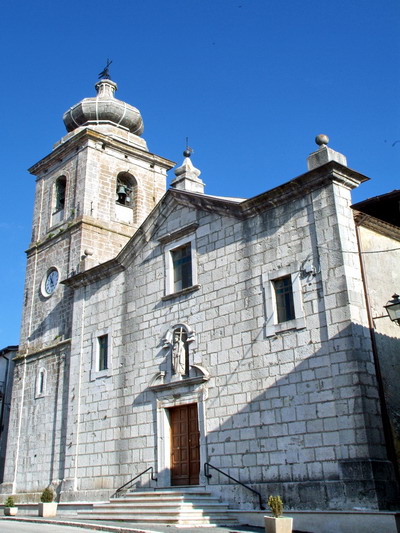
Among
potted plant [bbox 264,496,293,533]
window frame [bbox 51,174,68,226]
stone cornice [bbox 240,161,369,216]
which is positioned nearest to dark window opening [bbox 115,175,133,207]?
window frame [bbox 51,174,68,226]

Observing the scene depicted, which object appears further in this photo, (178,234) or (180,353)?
(178,234)

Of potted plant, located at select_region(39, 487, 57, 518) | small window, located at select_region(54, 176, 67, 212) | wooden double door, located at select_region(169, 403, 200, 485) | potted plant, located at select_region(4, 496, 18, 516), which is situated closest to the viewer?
wooden double door, located at select_region(169, 403, 200, 485)

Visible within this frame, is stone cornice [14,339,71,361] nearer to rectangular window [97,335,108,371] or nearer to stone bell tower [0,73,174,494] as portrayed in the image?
stone bell tower [0,73,174,494]

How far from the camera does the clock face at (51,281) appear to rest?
22.9 metres

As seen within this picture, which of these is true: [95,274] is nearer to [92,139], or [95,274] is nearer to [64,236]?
[64,236]

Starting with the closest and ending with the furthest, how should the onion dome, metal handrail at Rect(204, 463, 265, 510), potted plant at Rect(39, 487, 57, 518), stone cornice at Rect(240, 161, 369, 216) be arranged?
metal handrail at Rect(204, 463, 265, 510)
stone cornice at Rect(240, 161, 369, 216)
potted plant at Rect(39, 487, 57, 518)
the onion dome

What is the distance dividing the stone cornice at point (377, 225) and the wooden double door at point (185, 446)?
20.0ft

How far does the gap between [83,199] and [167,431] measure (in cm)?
1025

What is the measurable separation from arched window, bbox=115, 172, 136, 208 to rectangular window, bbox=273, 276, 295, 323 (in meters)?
11.4

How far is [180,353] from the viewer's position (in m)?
16.2

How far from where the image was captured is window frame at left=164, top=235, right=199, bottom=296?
A: 655 inches

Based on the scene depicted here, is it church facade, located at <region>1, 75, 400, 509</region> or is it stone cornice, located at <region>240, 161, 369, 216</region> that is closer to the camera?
church facade, located at <region>1, 75, 400, 509</region>

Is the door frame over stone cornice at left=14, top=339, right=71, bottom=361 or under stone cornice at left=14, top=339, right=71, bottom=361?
under

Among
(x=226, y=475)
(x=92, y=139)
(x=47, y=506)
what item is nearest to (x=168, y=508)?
(x=226, y=475)
